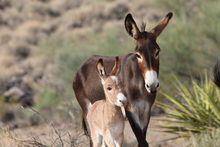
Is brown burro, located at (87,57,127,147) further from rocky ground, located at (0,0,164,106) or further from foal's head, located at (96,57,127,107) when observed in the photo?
rocky ground, located at (0,0,164,106)

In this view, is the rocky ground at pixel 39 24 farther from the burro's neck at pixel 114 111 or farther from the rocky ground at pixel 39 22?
the burro's neck at pixel 114 111

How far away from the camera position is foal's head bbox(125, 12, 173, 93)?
22.3ft

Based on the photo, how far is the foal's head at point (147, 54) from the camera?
678cm

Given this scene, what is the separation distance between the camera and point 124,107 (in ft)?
22.8

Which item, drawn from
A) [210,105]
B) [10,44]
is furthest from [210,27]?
[10,44]

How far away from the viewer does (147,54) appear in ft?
23.2

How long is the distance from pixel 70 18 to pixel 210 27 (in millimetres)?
28349

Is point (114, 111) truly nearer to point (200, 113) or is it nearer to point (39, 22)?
point (200, 113)

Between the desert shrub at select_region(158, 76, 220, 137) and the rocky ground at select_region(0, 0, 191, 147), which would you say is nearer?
the desert shrub at select_region(158, 76, 220, 137)

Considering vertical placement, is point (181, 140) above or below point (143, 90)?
below

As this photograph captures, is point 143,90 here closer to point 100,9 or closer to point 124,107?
point 124,107

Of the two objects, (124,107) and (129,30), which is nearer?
(124,107)

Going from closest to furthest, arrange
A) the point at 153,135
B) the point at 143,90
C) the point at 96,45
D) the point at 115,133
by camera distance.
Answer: the point at 115,133 < the point at 143,90 < the point at 153,135 < the point at 96,45

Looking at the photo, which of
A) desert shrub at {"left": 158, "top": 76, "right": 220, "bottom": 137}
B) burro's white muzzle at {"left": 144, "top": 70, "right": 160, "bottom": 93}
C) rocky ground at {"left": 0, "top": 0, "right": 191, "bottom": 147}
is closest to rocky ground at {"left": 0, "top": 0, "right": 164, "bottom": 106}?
rocky ground at {"left": 0, "top": 0, "right": 191, "bottom": 147}
